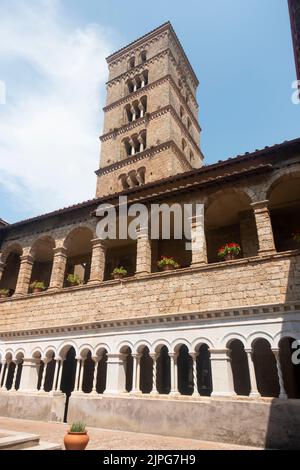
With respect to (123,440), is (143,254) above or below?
above

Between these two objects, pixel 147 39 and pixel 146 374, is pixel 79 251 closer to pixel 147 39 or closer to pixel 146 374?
pixel 146 374

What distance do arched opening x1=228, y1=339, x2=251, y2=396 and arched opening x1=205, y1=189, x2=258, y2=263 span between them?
11.2 ft

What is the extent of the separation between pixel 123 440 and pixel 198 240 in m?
6.44

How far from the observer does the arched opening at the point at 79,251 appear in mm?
15131

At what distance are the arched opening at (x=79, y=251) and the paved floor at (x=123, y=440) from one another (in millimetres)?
6218

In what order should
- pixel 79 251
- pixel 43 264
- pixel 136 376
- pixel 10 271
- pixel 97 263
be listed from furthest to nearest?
pixel 43 264
pixel 10 271
pixel 79 251
pixel 97 263
pixel 136 376

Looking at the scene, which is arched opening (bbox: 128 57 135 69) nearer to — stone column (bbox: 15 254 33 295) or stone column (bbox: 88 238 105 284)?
stone column (bbox: 15 254 33 295)

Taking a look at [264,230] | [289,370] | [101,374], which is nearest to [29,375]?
[101,374]

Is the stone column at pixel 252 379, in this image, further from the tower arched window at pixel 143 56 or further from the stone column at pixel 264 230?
the tower arched window at pixel 143 56

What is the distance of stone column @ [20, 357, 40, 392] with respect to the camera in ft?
43.2

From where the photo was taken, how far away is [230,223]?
1431cm

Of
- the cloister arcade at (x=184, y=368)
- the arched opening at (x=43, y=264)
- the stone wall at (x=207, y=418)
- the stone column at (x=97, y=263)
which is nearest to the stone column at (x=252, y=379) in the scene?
the cloister arcade at (x=184, y=368)

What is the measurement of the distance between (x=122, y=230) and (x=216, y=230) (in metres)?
4.22
